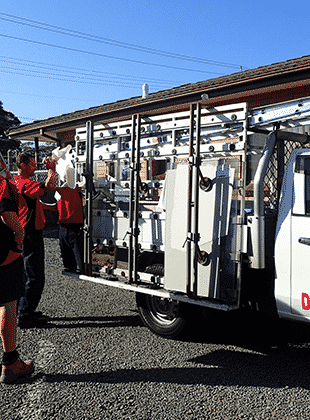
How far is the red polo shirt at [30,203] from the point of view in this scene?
501 centimetres

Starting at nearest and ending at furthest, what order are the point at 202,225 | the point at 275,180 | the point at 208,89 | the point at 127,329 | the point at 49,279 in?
the point at 202,225 → the point at 275,180 → the point at 127,329 → the point at 49,279 → the point at 208,89

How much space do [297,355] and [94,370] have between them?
201cm

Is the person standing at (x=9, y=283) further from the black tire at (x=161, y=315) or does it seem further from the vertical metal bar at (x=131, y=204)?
the black tire at (x=161, y=315)

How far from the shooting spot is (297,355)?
4.38 meters

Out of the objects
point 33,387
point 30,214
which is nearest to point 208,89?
point 30,214

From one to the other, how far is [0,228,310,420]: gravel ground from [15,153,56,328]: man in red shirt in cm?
28

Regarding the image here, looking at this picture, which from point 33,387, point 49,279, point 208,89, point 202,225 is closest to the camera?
point 33,387

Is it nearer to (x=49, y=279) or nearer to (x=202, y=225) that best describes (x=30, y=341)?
(x=202, y=225)

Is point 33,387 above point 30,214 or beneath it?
beneath

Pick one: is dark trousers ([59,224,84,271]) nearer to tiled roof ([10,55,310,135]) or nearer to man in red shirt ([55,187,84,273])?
man in red shirt ([55,187,84,273])

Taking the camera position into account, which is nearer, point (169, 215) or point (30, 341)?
point (169, 215)

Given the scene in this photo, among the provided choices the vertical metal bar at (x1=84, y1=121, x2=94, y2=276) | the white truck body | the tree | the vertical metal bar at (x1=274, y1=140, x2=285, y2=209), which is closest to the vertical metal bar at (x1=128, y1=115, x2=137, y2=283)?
the white truck body

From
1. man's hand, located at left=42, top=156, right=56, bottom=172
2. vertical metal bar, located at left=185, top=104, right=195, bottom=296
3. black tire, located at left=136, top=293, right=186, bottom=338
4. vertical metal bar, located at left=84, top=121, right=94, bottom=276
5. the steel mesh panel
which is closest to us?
vertical metal bar, located at left=185, top=104, right=195, bottom=296

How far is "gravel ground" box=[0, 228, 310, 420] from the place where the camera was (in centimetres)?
326
